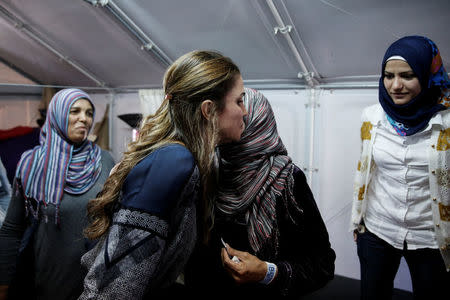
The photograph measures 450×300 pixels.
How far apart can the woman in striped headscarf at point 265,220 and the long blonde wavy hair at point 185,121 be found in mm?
207

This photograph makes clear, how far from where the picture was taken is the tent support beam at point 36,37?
2174 mm

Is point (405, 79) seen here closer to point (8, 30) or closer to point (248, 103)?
point (248, 103)

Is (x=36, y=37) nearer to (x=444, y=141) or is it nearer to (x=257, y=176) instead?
(x=257, y=176)

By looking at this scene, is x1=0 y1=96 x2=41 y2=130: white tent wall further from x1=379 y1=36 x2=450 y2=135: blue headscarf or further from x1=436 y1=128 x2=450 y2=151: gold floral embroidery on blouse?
x1=436 y1=128 x2=450 y2=151: gold floral embroidery on blouse

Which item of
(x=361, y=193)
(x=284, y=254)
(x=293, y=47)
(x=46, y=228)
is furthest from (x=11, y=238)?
(x=293, y=47)

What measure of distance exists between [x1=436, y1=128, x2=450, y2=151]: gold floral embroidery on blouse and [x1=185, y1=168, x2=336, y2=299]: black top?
68cm

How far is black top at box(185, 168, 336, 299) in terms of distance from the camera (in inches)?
33.2

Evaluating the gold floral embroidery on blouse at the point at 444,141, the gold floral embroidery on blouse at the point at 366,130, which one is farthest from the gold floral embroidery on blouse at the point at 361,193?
the gold floral embroidery on blouse at the point at 444,141

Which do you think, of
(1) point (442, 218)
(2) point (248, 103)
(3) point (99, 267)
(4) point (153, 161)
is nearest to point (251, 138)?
(2) point (248, 103)

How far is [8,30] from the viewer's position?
2.20 m

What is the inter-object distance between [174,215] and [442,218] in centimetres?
115

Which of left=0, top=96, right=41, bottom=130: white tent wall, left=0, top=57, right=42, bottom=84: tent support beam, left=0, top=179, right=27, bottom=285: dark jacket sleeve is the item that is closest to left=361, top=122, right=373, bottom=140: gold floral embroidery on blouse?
left=0, top=179, right=27, bottom=285: dark jacket sleeve

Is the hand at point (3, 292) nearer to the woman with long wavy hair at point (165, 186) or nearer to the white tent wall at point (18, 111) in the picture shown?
the woman with long wavy hair at point (165, 186)

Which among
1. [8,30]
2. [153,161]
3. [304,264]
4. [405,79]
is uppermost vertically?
[8,30]
